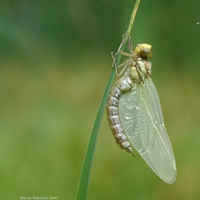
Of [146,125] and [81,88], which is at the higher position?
[81,88]

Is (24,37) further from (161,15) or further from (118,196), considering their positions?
(118,196)

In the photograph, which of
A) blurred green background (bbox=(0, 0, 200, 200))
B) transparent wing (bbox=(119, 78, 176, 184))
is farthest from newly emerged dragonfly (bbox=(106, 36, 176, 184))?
blurred green background (bbox=(0, 0, 200, 200))

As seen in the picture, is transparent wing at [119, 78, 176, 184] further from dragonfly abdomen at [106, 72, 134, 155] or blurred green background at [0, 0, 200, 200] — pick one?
blurred green background at [0, 0, 200, 200]

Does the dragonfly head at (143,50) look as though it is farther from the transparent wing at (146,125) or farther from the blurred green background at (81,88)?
the blurred green background at (81,88)

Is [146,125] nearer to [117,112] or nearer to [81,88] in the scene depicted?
[117,112]

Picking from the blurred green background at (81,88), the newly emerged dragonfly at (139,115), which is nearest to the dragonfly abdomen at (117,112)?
the newly emerged dragonfly at (139,115)

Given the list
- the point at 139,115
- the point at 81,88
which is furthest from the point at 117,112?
the point at 81,88

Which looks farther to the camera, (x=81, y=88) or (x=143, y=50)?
(x=81, y=88)
